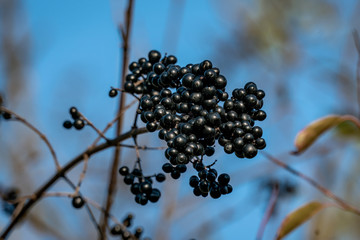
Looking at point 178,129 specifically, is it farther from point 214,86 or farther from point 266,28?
point 266,28

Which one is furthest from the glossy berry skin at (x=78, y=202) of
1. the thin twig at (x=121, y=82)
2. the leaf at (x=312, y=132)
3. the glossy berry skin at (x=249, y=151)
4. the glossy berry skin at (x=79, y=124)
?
the leaf at (x=312, y=132)

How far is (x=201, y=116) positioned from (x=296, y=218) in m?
0.99

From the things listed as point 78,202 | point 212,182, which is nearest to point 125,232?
point 78,202

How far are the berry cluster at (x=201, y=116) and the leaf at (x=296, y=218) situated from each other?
0.73 m

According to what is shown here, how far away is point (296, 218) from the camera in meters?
2.10

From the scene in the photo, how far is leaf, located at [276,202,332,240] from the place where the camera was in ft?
6.75

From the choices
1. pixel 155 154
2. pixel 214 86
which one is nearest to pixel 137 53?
pixel 155 154

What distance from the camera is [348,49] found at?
475cm

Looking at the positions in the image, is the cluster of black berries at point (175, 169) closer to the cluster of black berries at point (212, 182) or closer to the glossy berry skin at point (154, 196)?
the cluster of black berries at point (212, 182)

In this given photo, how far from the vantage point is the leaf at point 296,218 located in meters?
2.06

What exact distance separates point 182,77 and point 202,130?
25 centimetres

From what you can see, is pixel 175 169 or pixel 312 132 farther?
pixel 312 132

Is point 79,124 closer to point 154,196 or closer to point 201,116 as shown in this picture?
point 154,196

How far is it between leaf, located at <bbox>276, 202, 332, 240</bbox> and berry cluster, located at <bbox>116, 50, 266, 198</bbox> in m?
0.73
